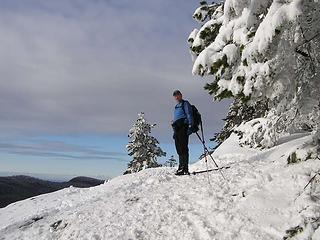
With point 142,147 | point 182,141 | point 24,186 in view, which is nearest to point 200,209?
point 182,141

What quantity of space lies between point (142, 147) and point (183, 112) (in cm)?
2621

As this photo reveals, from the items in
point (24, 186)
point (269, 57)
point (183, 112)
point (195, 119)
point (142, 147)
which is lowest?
point (269, 57)

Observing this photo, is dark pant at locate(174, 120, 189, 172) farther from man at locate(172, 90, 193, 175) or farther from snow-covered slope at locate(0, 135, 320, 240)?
snow-covered slope at locate(0, 135, 320, 240)

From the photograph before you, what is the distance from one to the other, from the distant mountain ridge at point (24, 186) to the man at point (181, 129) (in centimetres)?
8069

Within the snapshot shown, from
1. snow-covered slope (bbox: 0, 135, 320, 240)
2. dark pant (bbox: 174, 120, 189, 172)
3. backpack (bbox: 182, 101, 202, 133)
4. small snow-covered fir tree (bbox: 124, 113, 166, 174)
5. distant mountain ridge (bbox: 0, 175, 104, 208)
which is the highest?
distant mountain ridge (bbox: 0, 175, 104, 208)

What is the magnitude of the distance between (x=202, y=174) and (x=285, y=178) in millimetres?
3394

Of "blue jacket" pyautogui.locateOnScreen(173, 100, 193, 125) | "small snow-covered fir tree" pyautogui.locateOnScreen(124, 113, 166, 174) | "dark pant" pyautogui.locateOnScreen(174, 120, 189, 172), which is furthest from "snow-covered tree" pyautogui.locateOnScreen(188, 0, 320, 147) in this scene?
"small snow-covered fir tree" pyautogui.locateOnScreen(124, 113, 166, 174)

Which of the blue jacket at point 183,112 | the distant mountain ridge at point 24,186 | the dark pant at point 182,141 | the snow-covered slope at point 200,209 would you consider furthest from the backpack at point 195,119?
the distant mountain ridge at point 24,186

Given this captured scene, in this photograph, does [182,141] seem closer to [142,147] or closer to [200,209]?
[200,209]

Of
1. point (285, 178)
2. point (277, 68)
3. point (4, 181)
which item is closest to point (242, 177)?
point (285, 178)

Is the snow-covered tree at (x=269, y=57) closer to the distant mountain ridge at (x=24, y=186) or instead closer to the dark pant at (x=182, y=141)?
the dark pant at (x=182, y=141)

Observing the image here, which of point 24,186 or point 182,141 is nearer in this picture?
point 182,141

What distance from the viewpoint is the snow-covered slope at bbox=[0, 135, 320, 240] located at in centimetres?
869

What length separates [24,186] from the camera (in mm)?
112688
